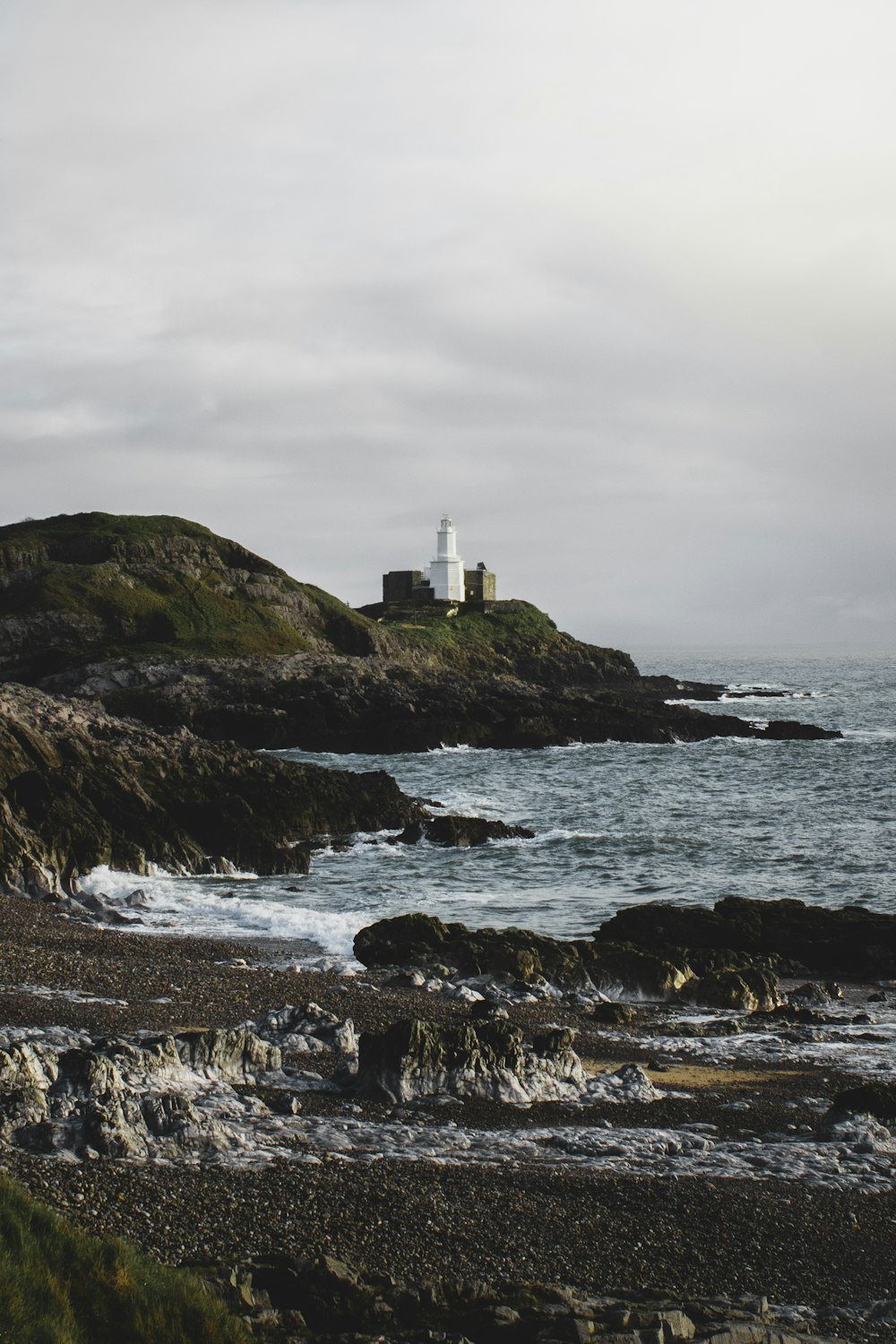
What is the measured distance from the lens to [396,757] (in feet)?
217

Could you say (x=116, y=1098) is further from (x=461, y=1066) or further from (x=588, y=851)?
(x=588, y=851)

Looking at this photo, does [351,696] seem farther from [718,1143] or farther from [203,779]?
[718,1143]

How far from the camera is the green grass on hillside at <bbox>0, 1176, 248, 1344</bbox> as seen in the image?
6.58 meters

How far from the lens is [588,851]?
37.6m

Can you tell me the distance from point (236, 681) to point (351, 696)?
9.09 meters

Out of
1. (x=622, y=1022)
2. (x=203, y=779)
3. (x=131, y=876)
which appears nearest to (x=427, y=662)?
(x=203, y=779)

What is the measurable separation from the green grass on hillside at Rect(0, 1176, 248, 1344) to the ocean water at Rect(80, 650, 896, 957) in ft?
52.5

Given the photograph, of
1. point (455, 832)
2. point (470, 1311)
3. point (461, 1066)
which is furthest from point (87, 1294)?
point (455, 832)

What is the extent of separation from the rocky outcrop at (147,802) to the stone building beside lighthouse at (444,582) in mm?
95649

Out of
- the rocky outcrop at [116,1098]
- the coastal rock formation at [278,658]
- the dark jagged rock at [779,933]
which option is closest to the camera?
the rocky outcrop at [116,1098]

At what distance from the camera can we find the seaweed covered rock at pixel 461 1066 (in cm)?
1309

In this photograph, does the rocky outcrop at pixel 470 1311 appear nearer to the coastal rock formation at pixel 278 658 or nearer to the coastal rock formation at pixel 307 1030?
the coastal rock formation at pixel 307 1030

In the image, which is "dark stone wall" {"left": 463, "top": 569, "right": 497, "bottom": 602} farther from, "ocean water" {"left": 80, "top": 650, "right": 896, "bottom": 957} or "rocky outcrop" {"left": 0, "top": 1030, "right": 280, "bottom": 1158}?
"rocky outcrop" {"left": 0, "top": 1030, "right": 280, "bottom": 1158}

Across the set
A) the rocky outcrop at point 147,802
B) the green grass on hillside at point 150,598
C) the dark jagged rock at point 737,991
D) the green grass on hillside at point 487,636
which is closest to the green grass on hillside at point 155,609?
the green grass on hillside at point 150,598
